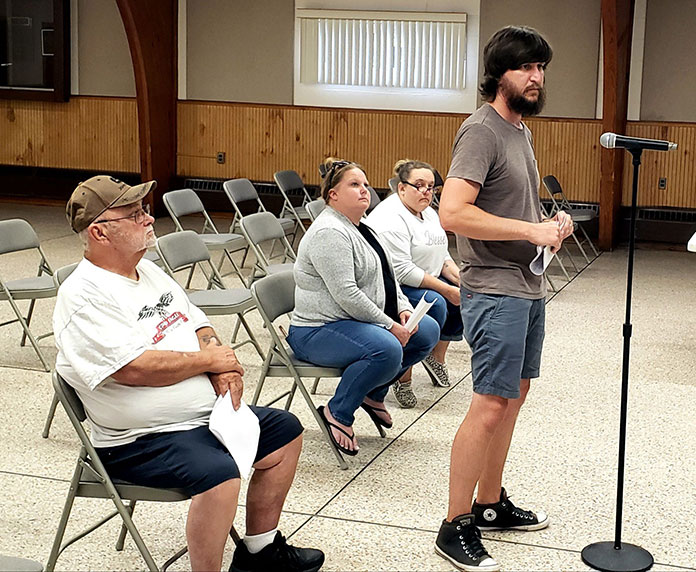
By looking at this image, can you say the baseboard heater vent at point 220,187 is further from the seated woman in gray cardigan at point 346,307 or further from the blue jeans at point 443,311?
the seated woman in gray cardigan at point 346,307

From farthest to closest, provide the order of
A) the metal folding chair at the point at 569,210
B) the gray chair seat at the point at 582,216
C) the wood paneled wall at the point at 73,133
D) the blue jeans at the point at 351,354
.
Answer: the wood paneled wall at the point at 73,133, the metal folding chair at the point at 569,210, the gray chair seat at the point at 582,216, the blue jeans at the point at 351,354

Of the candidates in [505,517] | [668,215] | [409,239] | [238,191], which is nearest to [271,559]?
[505,517]

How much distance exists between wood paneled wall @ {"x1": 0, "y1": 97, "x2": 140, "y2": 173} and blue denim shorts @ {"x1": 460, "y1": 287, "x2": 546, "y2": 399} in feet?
31.0

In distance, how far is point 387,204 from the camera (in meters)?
5.41

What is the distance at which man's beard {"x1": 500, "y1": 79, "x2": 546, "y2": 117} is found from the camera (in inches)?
123

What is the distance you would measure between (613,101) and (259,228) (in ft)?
14.9

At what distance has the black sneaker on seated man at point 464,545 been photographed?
3.26 meters

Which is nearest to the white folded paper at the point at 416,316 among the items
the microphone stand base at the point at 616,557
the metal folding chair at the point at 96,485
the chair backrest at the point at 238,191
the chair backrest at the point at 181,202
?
the microphone stand base at the point at 616,557

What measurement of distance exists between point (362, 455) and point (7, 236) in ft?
8.92

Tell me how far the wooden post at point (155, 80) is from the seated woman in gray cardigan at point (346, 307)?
705cm

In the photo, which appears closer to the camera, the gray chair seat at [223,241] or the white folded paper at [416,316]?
the white folded paper at [416,316]

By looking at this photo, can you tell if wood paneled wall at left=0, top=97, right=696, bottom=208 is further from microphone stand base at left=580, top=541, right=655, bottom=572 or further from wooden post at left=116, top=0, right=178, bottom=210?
microphone stand base at left=580, top=541, right=655, bottom=572

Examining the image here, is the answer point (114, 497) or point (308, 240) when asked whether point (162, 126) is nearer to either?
point (308, 240)

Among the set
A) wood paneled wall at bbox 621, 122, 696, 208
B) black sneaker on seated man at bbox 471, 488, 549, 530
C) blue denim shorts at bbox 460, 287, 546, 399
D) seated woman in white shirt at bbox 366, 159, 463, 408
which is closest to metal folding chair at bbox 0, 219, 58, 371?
seated woman in white shirt at bbox 366, 159, 463, 408
